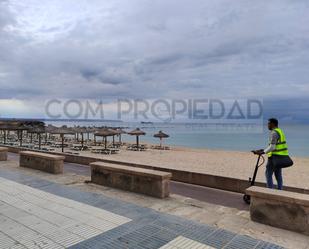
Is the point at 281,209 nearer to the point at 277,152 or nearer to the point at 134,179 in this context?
the point at 277,152

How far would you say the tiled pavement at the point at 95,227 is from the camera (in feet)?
10.6

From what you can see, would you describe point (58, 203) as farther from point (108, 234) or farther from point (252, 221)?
point (252, 221)

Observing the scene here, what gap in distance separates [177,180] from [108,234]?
13.4 ft

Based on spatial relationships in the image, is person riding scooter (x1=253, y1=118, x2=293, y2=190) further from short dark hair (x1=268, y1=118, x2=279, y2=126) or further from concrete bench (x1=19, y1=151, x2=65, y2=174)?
concrete bench (x1=19, y1=151, x2=65, y2=174)

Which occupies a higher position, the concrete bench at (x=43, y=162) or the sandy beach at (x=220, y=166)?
the concrete bench at (x=43, y=162)

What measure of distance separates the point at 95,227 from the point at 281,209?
2.51m

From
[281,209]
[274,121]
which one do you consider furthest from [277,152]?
[281,209]

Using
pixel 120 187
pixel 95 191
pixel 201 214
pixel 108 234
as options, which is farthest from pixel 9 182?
pixel 201 214

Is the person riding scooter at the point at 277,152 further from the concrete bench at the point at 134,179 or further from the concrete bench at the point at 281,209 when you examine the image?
the concrete bench at the point at 134,179

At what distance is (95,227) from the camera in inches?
145

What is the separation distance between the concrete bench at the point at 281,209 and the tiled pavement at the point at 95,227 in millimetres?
631

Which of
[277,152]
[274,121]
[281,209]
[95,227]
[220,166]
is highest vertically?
[274,121]

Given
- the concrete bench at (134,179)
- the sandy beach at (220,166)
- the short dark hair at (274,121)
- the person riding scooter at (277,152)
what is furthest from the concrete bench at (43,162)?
the sandy beach at (220,166)

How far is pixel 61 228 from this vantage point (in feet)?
11.9
